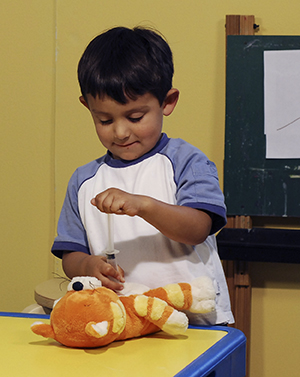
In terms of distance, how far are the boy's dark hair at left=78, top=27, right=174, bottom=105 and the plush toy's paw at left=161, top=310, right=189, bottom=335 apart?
0.34 metres

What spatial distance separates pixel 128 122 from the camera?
0.77 metres

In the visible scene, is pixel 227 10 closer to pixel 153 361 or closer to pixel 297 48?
pixel 297 48

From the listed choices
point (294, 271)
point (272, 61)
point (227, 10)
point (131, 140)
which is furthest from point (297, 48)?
point (131, 140)

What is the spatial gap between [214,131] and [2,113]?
33.8 inches

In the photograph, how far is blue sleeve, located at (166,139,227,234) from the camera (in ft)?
2.48

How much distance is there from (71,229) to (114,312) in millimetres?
293

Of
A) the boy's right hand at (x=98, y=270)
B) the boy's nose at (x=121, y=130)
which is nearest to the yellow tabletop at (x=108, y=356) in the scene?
the boy's right hand at (x=98, y=270)

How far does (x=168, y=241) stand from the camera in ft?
2.62

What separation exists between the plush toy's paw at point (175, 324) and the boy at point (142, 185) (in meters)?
0.12

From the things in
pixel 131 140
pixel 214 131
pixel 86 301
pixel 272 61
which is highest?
pixel 272 61

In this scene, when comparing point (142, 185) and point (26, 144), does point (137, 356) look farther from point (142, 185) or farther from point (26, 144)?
point (26, 144)

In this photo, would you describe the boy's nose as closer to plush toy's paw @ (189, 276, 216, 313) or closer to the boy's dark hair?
the boy's dark hair

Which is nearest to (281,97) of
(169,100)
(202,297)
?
(169,100)

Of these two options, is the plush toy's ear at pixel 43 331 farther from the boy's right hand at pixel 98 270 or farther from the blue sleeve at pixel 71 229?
the blue sleeve at pixel 71 229
